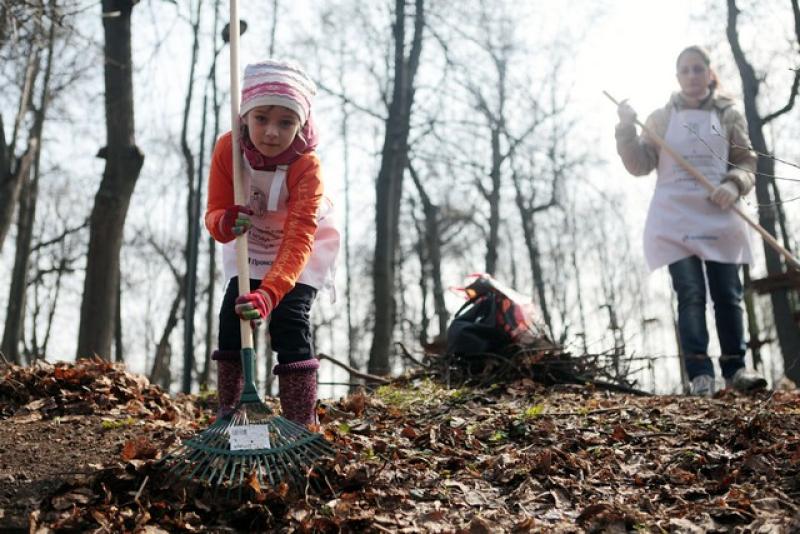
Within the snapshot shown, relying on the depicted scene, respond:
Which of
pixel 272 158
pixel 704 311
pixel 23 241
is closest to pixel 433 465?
pixel 272 158

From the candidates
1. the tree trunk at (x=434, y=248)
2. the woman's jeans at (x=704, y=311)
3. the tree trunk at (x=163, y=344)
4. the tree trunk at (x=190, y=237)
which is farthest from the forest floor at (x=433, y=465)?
the tree trunk at (x=434, y=248)

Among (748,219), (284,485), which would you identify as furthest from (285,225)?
(748,219)

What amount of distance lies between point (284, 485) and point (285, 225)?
1.10 metres

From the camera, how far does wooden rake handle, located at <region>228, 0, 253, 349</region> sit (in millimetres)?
3137

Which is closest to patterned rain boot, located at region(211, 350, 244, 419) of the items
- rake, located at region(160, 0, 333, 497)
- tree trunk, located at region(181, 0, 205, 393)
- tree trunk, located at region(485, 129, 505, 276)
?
rake, located at region(160, 0, 333, 497)

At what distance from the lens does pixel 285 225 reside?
3.26 m

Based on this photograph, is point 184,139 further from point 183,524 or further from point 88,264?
point 183,524

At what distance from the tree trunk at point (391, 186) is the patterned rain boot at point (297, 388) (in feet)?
19.0

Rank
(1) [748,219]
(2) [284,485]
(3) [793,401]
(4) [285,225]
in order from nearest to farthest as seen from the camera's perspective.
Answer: (2) [284,485], (4) [285,225], (3) [793,401], (1) [748,219]

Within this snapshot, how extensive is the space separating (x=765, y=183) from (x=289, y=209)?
9651mm

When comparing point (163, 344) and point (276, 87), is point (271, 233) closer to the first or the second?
point (276, 87)

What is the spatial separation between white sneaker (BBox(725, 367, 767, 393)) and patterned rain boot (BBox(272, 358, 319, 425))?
125 inches

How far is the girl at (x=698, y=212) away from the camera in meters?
5.27

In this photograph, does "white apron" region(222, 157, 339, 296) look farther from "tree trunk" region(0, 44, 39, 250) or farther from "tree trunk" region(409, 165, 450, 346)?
"tree trunk" region(409, 165, 450, 346)
